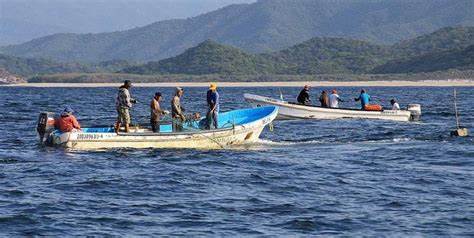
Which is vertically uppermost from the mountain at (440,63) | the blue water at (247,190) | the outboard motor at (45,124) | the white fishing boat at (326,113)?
the mountain at (440,63)

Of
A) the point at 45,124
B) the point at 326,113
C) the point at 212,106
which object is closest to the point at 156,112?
the point at 212,106

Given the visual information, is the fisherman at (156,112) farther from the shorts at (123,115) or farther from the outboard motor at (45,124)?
the outboard motor at (45,124)

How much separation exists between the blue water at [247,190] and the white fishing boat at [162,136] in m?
0.42

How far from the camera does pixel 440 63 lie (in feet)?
616

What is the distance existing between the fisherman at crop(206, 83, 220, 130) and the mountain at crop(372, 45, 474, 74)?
149120 mm

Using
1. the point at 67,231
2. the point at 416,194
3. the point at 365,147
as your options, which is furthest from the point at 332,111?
the point at 67,231

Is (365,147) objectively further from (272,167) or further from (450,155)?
(272,167)

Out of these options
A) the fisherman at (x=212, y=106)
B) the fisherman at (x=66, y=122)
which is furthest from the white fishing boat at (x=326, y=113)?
the fisherman at (x=66, y=122)

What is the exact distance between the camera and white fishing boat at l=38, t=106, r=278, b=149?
92.9ft

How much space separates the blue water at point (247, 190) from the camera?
18.2 metres

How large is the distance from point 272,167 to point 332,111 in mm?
18475

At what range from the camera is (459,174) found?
2466cm

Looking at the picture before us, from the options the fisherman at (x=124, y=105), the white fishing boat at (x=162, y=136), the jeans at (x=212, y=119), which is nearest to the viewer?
the white fishing boat at (x=162, y=136)

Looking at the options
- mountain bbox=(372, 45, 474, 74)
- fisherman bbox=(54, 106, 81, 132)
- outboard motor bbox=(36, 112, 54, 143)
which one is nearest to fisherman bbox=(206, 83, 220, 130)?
fisherman bbox=(54, 106, 81, 132)
